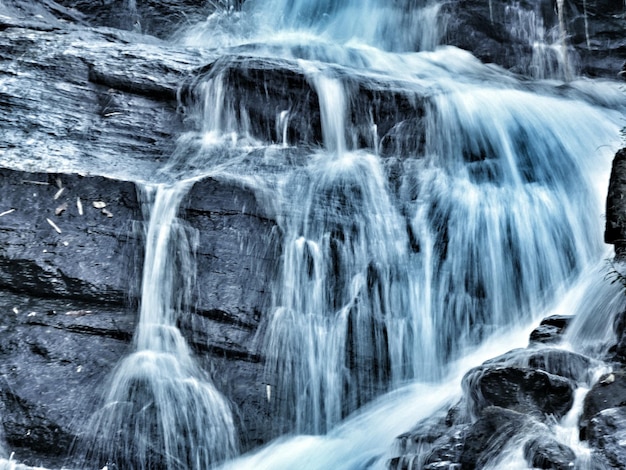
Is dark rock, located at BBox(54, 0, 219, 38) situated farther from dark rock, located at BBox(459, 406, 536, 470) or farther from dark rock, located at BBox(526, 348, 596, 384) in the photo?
dark rock, located at BBox(459, 406, 536, 470)

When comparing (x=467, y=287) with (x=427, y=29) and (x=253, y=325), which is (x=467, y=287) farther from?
(x=427, y=29)

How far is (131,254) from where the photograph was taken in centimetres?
607

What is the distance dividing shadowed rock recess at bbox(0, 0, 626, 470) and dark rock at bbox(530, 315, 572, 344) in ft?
0.05

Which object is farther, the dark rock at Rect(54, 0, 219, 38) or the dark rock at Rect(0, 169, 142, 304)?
the dark rock at Rect(54, 0, 219, 38)

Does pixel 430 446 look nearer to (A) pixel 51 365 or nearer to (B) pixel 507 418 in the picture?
(B) pixel 507 418

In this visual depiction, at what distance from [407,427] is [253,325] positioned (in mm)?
1394

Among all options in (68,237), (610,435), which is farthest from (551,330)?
(68,237)

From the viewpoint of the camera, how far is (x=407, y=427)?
5.52m

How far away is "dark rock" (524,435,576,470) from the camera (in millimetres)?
3791

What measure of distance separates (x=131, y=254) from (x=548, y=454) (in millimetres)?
3535

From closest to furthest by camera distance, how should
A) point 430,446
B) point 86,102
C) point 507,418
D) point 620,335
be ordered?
point 507,418 → point 430,446 → point 620,335 → point 86,102

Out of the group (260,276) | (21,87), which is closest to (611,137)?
(260,276)

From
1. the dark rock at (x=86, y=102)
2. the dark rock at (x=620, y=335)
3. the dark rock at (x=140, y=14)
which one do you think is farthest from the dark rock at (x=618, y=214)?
the dark rock at (x=140, y=14)

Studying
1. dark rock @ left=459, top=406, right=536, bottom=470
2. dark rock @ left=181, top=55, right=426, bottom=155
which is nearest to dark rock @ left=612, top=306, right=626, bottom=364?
dark rock @ left=459, top=406, right=536, bottom=470
